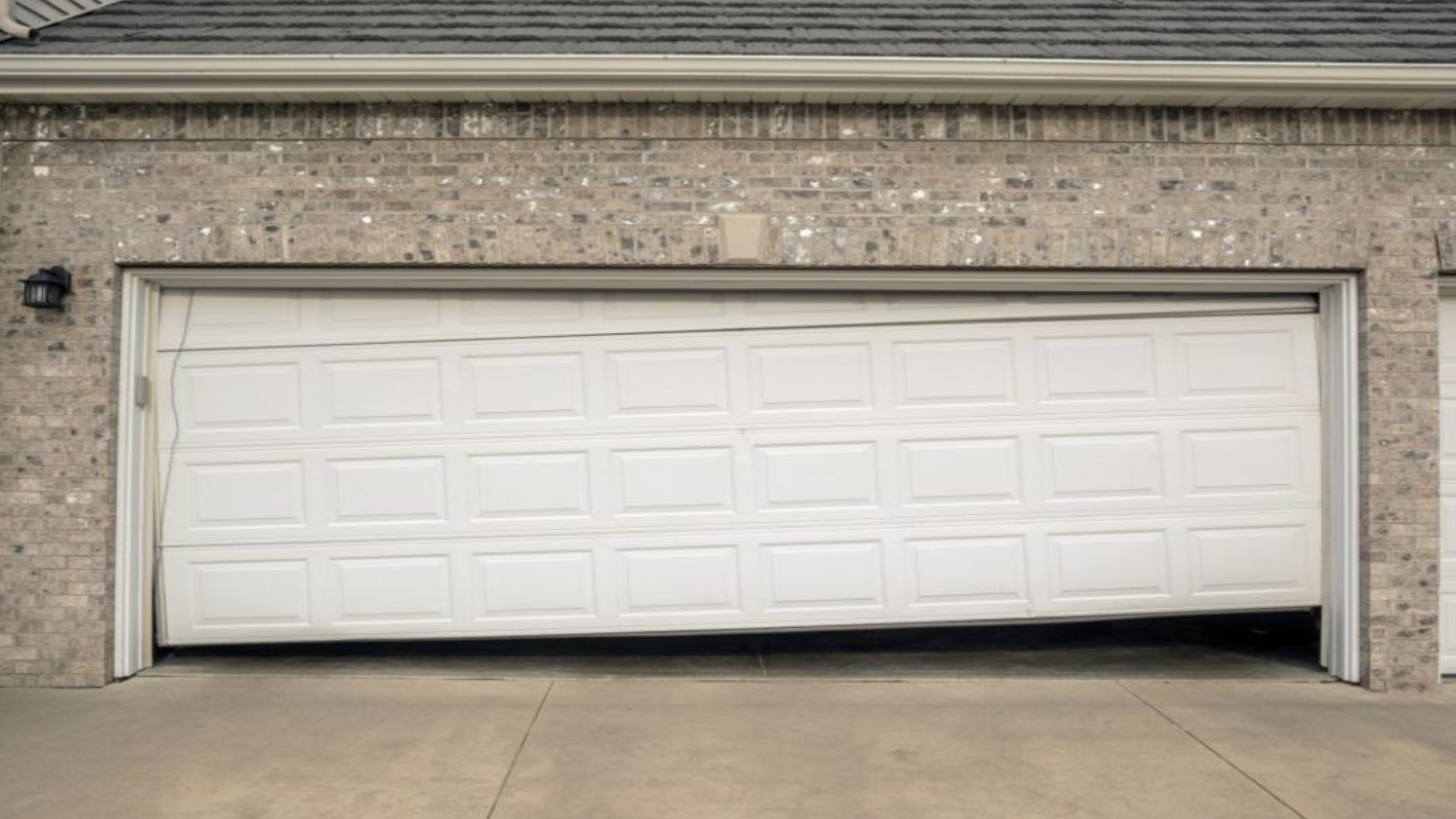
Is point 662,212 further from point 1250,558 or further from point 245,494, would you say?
point 1250,558

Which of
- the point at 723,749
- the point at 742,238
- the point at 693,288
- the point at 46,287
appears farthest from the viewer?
the point at 693,288

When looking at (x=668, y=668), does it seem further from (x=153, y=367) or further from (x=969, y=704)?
(x=153, y=367)

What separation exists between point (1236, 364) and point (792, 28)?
319 cm

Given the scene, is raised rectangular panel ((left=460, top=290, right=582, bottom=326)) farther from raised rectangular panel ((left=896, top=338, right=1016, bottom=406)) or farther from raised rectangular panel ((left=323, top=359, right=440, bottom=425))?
raised rectangular panel ((left=896, top=338, right=1016, bottom=406))

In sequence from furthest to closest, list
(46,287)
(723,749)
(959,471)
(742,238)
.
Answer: (959,471)
(742,238)
(46,287)
(723,749)

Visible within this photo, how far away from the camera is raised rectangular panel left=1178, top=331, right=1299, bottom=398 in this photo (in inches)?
250

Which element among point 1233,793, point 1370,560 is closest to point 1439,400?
point 1370,560

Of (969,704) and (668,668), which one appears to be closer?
(969,704)

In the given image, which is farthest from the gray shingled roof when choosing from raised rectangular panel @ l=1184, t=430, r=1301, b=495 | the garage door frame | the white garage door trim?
raised rectangular panel @ l=1184, t=430, r=1301, b=495

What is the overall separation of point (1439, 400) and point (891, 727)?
3.63 metres

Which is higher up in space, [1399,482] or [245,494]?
[245,494]

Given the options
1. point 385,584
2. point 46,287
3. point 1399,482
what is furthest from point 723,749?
point 46,287

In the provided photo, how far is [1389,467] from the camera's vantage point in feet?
19.7

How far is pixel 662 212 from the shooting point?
601 centimetres
